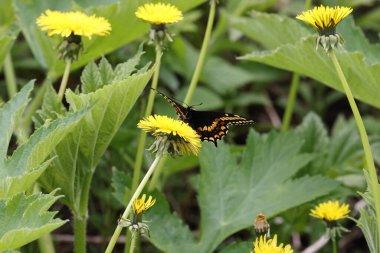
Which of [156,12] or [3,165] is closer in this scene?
[3,165]

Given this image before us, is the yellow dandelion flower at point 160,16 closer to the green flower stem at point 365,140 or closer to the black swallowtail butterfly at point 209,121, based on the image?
the black swallowtail butterfly at point 209,121

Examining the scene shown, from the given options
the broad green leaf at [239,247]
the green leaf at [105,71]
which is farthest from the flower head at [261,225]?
the green leaf at [105,71]

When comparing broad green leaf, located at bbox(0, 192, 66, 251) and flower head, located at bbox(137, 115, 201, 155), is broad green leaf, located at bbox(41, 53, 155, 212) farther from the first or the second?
broad green leaf, located at bbox(0, 192, 66, 251)

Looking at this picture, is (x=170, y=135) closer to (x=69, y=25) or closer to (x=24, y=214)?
(x=24, y=214)

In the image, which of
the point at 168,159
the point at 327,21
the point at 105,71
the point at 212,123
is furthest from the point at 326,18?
the point at 168,159

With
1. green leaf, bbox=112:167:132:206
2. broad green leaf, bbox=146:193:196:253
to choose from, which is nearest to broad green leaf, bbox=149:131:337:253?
broad green leaf, bbox=146:193:196:253

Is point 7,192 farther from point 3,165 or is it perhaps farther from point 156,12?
point 156,12


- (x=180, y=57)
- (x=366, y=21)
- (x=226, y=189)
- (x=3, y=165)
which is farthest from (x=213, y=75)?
(x=3, y=165)
